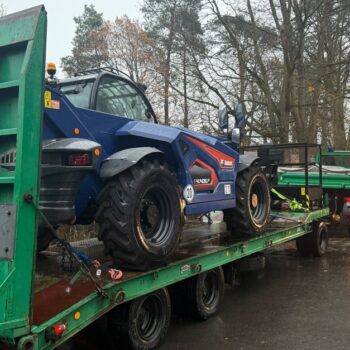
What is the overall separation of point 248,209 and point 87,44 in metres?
30.6

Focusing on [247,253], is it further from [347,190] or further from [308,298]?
[347,190]

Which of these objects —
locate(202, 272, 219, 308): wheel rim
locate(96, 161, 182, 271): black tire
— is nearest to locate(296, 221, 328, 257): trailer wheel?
locate(202, 272, 219, 308): wheel rim

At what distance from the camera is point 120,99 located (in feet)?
17.7

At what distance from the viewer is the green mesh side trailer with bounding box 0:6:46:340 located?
306 centimetres

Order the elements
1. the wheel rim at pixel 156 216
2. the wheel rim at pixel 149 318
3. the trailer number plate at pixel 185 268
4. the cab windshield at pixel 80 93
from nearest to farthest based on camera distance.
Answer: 1. the wheel rim at pixel 149 318
2. the wheel rim at pixel 156 216
3. the trailer number plate at pixel 185 268
4. the cab windshield at pixel 80 93

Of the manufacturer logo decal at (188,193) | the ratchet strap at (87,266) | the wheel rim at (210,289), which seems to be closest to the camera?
the ratchet strap at (87,266)

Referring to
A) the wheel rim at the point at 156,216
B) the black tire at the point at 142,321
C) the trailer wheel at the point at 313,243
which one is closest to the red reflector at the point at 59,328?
the black tire at the point at 142,321

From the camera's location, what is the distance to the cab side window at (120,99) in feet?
16.9

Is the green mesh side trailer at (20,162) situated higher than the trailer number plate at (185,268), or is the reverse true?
the green mesh side trailer at (20,162)

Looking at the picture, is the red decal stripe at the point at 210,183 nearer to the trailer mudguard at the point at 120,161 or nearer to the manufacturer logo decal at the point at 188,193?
the manufacturer logo decal at the point at 188,193

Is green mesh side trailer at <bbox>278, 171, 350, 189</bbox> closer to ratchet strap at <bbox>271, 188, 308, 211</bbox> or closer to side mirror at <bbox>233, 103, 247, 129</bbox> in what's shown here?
ratchet strap at <bbox>271, 188, 308, 211</bbox>

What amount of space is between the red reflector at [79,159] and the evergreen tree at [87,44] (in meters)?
24.4

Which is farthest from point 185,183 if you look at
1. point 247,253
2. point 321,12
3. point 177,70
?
point 177,70

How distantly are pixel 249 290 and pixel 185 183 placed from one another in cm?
254
